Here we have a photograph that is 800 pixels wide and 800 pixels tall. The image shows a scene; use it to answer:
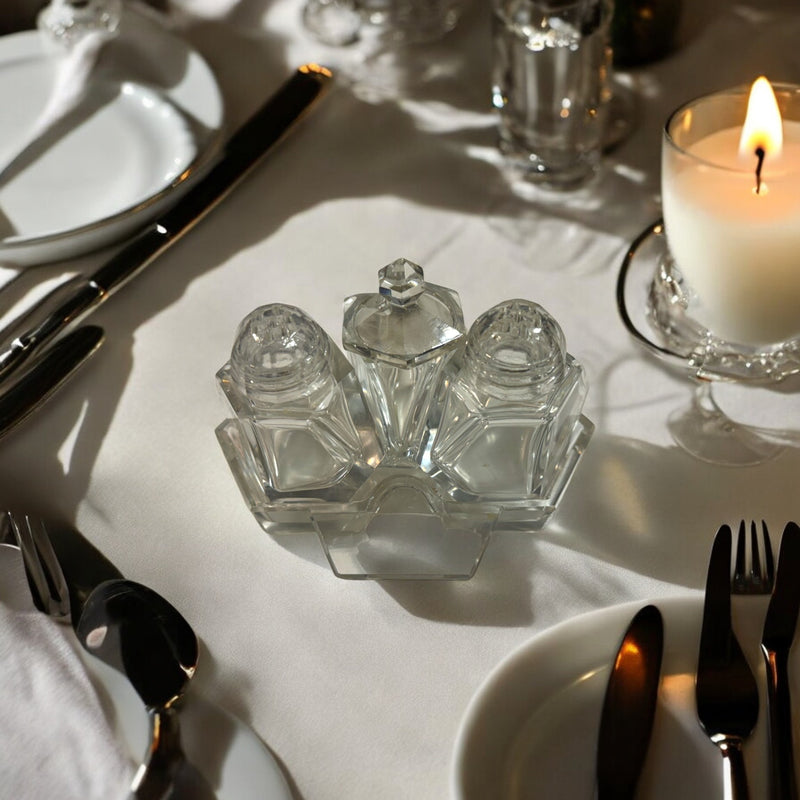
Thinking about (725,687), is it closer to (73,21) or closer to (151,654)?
(151,654)

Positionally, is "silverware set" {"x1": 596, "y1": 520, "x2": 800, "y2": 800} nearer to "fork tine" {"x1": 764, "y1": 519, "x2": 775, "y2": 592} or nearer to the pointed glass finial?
"fork tine" {"x1": 764, "y1": 519, "x2": 775, "y2": 592}

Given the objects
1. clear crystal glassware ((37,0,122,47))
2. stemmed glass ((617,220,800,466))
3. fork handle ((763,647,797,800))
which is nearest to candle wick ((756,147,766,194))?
Result: stemmed glass ((617,220,800,466))

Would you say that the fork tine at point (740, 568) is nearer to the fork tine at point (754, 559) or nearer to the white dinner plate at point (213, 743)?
the fork tine at point (754, 559)

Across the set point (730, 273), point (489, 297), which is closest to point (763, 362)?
point (730, 273)

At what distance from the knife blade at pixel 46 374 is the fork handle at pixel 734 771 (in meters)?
0.42

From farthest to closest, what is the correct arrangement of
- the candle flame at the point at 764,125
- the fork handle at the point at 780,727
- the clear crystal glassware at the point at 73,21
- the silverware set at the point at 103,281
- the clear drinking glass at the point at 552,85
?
the clear crystal glassware at the point at 73,21
the clear drinking glass at the point at 552,85
the silverware set at the point at 103,281
the candle flame at the point at 764,125
the fork handle at the point at 780,727

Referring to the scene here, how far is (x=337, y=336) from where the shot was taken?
0.61 meters

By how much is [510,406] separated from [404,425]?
66mm

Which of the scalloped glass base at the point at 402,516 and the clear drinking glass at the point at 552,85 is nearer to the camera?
the scalloped glass base at the point at 402,516

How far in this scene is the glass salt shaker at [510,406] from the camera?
0.44m

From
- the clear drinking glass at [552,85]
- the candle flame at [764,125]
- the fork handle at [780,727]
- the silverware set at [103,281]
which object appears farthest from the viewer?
the clear drinking glass at [552,85]

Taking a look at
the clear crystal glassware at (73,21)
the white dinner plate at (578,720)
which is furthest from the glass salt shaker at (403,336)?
the clear crystal glassware at (73,21)

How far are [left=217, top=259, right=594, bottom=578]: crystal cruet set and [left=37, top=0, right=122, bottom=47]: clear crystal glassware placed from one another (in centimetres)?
46

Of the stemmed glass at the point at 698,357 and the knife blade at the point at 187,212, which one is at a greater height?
the knife blade at the point at 187,212
